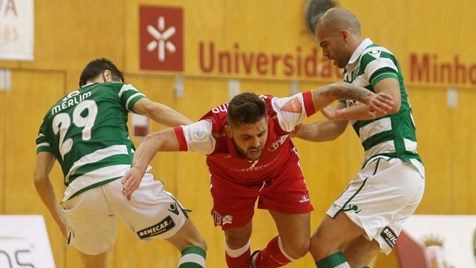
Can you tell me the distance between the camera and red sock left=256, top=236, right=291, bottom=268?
272 inches

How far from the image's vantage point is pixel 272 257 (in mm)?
6957

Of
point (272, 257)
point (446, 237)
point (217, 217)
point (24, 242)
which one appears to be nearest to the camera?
point (217, 217)

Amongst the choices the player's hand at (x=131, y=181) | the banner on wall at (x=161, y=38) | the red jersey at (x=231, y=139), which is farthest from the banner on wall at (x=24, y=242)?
the player's hand at (x=131, y=181)

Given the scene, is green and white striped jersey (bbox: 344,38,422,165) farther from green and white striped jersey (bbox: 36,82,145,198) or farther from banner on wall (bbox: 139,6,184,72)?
banner on wall (bbox: 139,6,184,72)

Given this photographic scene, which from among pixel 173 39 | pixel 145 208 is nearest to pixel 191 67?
pixel 173 39

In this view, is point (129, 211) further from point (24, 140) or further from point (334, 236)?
point (24, 140)

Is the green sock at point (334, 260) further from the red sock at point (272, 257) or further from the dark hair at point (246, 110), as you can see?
the dark hair at point (246, 110)

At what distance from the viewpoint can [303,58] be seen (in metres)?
10.5

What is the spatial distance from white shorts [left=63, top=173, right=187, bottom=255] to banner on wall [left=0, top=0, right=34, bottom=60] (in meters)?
3.55

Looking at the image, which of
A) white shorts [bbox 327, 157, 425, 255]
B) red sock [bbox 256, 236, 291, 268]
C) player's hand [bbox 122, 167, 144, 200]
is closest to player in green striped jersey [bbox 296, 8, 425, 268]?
white shorts [bbox 327, 157, 425, 255]

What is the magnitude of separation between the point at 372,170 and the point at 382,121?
1.08 feet

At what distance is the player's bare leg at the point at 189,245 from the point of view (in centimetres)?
616

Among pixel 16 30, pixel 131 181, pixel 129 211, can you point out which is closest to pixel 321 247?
pixel 129 211

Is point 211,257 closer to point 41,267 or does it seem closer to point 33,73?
point 41,267
